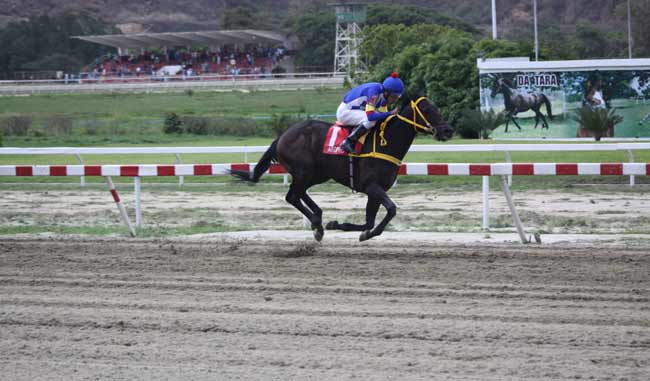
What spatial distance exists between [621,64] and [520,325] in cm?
1746

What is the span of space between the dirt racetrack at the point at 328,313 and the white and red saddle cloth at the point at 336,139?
94 cm

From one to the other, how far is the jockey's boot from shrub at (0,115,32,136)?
2234cm

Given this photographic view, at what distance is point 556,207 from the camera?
1223cm

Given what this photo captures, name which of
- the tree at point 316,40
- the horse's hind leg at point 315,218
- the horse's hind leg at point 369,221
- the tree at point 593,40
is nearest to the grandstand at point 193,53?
the tree at point 316,40

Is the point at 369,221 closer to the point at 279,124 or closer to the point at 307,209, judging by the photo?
the point at 307,209

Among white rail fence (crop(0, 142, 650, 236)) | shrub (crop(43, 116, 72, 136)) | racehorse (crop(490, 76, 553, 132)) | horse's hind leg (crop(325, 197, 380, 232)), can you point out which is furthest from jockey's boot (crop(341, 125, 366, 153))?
shrub (crop(43, 116, 72, 136))

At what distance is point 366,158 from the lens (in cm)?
866

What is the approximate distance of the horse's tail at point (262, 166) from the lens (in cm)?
943

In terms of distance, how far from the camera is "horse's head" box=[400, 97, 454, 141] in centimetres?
837

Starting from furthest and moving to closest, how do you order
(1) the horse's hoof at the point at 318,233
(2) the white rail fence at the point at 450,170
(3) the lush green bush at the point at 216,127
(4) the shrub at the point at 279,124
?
(3) the lush green bush at the point at 216,127, (4) the shrub at the point at 279,124, (1) the horse's hoof at the point at 318,233, (2) the white rail fence at the point at 450,170

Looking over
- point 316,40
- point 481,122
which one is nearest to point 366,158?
point 481,122

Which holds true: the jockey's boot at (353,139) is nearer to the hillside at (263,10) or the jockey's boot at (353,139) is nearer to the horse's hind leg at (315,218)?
the horse's hind leg at (315,218)

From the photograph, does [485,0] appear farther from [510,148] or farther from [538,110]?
[510,148]

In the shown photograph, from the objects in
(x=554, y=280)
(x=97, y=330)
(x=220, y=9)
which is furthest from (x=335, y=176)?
(x=220, y=9)
